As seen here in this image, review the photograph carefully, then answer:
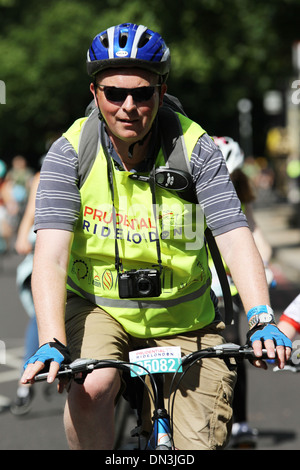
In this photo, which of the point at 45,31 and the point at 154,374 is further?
the point at 45,31

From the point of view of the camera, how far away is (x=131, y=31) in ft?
10.3

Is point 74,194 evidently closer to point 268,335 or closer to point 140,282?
point 140,282

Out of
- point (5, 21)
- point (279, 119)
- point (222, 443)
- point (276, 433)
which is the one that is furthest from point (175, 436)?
point (279, 119)

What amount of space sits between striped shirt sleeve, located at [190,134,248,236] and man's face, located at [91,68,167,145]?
211mm

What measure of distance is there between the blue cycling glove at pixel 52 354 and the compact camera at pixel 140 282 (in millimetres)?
393

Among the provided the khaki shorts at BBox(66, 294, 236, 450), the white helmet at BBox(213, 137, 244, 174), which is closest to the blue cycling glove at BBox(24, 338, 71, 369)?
the khaki shorts at BBox(66, 294, 236, 450)

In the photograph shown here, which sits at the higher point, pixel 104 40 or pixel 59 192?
pixel 104 40

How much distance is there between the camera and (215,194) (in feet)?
10.1

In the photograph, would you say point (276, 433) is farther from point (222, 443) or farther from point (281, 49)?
point (281, 49)

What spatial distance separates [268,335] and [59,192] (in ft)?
2.84

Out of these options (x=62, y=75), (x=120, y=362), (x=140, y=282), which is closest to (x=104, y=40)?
(x=140, y=282)

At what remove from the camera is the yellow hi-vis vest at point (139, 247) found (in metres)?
3.12

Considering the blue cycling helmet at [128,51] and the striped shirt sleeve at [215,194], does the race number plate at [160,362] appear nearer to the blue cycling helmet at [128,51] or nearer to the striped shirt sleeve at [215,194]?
the striped shirt sleeve at [215,194]
